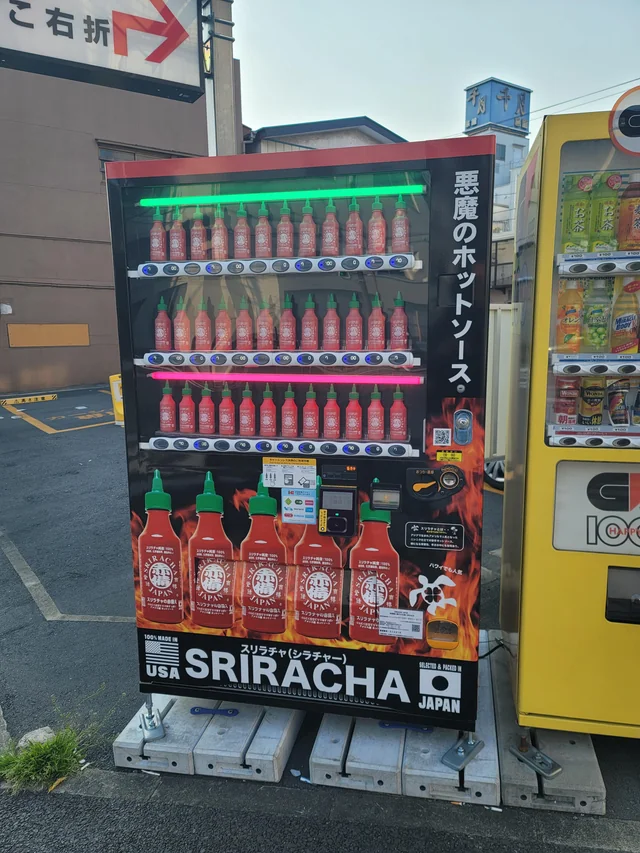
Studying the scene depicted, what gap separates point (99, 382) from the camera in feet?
50.5

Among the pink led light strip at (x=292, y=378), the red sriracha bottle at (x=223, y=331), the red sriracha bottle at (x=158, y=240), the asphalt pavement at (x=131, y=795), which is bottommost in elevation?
the asphalt pavement at (x=131, y=795)

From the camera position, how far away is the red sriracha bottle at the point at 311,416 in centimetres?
251

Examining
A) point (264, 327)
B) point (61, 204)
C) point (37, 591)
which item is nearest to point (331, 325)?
point (264, 327)

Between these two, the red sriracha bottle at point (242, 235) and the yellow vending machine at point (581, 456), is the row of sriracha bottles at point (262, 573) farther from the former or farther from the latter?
the red sriracha bottle at point (242, 235)

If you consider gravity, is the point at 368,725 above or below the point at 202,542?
below

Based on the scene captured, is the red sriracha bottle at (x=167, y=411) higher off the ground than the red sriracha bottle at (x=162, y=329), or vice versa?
the red sriracha bottle at (x=162, y=329)

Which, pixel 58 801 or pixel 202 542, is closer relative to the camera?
pixel 58 801

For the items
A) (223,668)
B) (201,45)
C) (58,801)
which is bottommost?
(58,801)

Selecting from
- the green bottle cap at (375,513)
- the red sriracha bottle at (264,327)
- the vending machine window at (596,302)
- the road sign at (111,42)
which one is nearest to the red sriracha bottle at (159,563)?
the red sriracha bottle at (264,327)

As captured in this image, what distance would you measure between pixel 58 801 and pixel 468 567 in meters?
1.96

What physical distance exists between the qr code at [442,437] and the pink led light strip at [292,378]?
213mm

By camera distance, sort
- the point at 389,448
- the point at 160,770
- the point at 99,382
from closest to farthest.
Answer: the point at 389,448 < the point at 160,770 < the point at 99,382

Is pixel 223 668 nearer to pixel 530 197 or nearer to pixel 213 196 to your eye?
pixel 213 196

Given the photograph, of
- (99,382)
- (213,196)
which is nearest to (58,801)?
(213,196)
